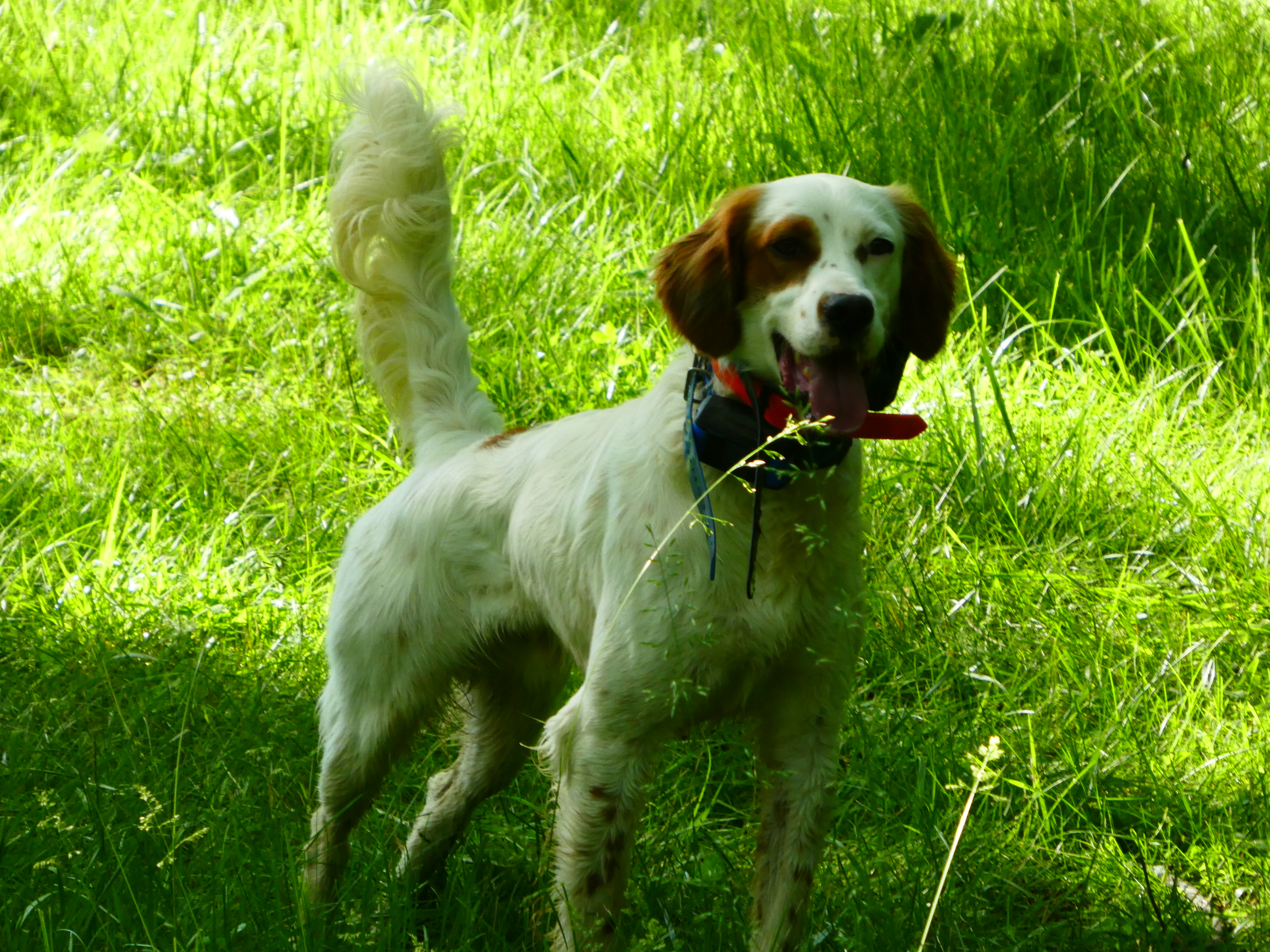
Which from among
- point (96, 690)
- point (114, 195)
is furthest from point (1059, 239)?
point (114, 195)

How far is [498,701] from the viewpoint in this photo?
3199 millimetres

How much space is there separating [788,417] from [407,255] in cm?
120

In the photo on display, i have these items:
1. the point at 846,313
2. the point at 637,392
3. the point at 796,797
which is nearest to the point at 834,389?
the point at 846,313

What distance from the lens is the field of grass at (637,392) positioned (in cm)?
271

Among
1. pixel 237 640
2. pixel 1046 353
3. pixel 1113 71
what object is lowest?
pixel 237 640

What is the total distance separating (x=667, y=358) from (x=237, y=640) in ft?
4.95

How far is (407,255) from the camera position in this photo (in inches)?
126

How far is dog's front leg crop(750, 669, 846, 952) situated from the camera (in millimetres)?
2506

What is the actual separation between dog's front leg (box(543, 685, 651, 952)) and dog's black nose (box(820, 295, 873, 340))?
0.79 meters

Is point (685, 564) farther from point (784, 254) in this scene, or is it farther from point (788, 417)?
point (784, 254)

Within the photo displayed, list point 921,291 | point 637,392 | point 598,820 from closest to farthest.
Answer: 1. point 598,820
2. point 921,291
3. point 637,392

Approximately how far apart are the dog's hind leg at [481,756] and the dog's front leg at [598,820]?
65 centimetres

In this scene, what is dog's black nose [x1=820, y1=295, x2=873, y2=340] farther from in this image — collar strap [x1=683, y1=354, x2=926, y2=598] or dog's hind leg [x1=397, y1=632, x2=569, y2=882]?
dog's hind leg [x1=397, y1=632, x2=569, y2=882]

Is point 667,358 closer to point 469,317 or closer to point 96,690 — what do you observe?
point 469,317
